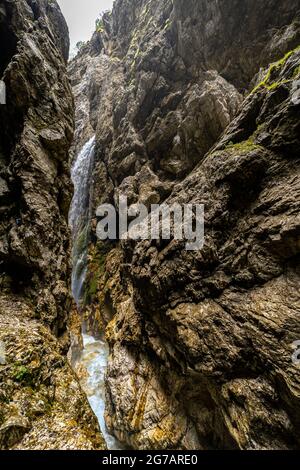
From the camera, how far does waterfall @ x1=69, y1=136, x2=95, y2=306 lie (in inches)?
987

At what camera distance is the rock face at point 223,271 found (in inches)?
268

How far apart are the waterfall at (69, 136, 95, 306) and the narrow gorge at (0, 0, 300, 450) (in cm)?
679

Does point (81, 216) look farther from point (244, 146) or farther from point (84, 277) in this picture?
point (244, 146)

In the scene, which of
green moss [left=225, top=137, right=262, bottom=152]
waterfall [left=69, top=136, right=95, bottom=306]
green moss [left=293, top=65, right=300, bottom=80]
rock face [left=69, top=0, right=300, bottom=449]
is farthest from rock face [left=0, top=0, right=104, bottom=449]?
waterfall [left=69, top=136, right=95, bottom=306]

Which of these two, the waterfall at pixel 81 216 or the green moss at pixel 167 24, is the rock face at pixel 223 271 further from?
the waterfall at pixel 81 216

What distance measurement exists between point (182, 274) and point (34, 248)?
635cm

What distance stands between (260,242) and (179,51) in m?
22.7

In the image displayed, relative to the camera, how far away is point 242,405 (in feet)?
22.5

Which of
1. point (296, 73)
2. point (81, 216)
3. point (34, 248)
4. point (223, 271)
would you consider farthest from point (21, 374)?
point (81, 216)

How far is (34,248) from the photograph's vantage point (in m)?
9.36

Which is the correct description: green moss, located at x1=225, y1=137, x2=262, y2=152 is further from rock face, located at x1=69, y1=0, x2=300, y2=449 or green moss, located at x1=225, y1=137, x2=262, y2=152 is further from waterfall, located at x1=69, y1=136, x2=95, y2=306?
waterfall, located at x1=69, y1=136, x2=95, y2=306

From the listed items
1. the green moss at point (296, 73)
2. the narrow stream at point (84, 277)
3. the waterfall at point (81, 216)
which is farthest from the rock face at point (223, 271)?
the waterfall at point (81, 216)

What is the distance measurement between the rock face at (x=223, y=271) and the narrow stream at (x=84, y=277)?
4.58 ft

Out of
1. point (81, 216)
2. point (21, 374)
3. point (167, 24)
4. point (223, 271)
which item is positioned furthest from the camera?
point (81, 216)
